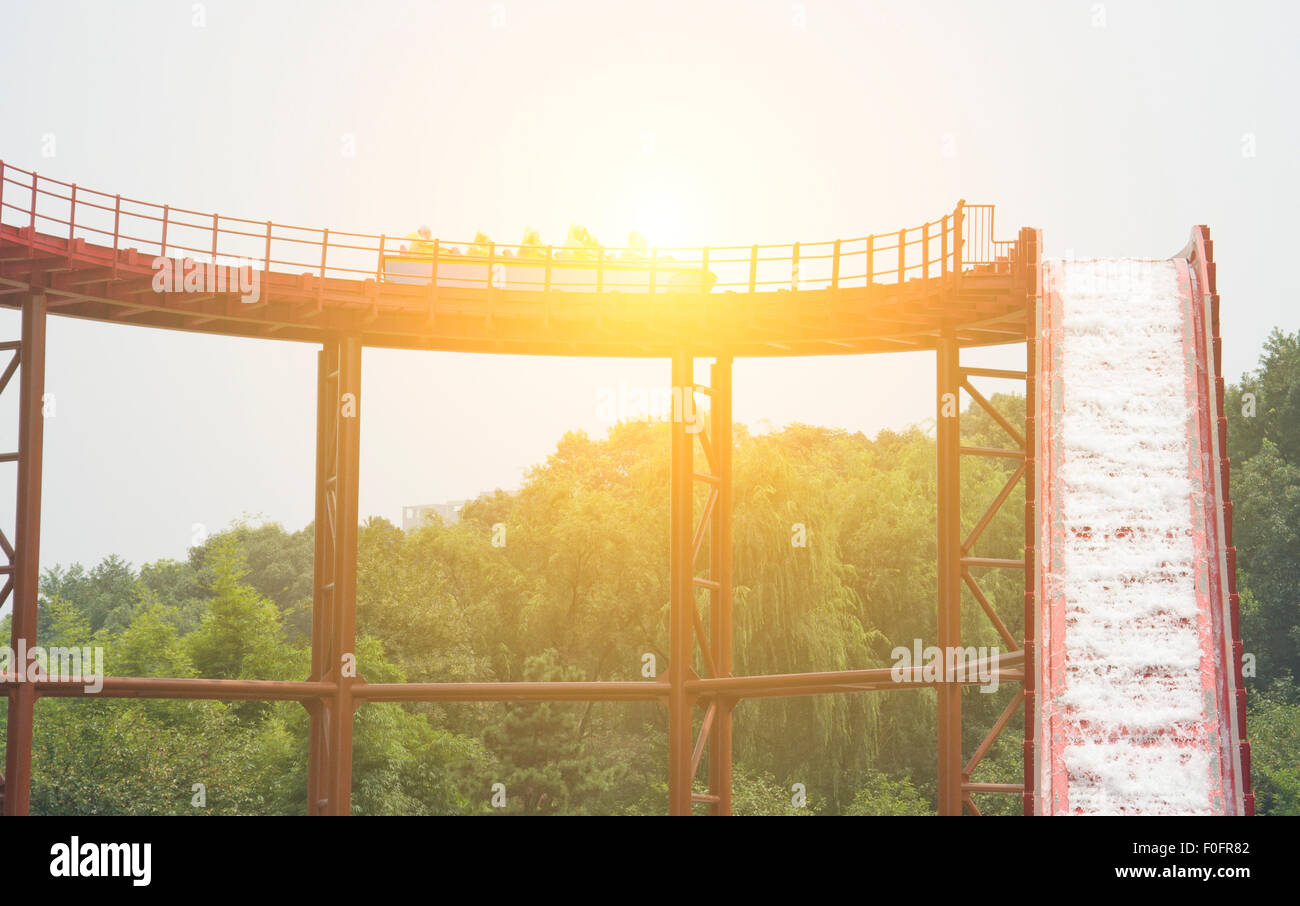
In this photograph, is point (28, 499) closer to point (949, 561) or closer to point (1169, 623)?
point (949, 561)

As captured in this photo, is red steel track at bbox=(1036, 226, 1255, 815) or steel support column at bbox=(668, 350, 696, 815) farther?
steel support column at bbox=(668, 350, 696, 815)

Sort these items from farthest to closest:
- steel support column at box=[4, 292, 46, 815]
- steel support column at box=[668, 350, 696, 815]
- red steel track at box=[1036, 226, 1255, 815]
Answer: steel support column at box=[668, 350, 696, 815] → steel support column at box=[4, 292, 46, 815] → red steel track at box=[1036, 226, 1255, 815]

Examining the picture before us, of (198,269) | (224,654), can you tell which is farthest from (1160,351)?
(224,654)

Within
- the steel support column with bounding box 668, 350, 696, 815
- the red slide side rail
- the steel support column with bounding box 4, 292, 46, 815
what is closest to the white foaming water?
the red slide side rail

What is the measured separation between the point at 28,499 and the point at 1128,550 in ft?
50.4

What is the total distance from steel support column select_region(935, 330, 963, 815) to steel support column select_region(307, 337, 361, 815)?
9.08 meters

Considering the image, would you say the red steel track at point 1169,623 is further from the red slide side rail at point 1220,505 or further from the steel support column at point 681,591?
the steel support column at point 681,591

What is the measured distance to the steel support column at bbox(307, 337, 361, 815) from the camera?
80.6 feet

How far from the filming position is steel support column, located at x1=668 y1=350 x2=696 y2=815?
24875 millimetres

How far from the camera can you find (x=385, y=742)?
41062mm

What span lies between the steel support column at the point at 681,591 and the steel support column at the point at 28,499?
9.59 meters

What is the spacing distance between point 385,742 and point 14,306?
65.6 ft

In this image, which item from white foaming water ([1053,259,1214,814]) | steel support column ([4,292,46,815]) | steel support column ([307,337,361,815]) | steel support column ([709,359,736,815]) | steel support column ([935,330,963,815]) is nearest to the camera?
white foaming water ([1053,259,1214,814])

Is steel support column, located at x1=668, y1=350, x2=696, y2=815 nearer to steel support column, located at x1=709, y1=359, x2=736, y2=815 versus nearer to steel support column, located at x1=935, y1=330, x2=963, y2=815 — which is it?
steel support column, located at x1=709, y1=359, x2=736, y2=815
